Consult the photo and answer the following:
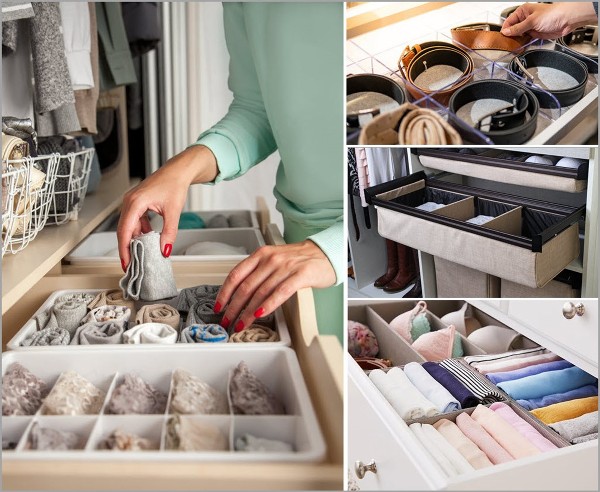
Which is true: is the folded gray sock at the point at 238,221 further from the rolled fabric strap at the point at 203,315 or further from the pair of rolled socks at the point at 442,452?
the pair of rolled socks at the point at 442,452

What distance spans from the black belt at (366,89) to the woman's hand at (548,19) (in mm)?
158

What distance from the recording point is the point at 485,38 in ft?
2.52

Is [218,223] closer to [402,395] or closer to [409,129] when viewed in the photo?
[402,395]

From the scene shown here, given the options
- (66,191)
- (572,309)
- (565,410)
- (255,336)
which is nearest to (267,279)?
(255,336)

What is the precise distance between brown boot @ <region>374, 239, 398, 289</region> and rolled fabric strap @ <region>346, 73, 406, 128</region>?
15 cm

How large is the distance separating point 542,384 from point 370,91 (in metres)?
0.59

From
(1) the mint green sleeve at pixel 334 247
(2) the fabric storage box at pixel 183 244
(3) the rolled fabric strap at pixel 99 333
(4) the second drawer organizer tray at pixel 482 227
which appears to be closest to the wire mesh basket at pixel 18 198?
(2) the fabric storage box at pixel 183 244

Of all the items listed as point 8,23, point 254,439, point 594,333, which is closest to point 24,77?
point 8,23

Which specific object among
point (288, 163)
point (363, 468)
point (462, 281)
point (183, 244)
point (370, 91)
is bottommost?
point (363, 468)

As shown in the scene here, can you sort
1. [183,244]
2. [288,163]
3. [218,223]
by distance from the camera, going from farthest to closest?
[218,223], [183,244], [288,163]

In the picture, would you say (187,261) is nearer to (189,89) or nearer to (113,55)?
(113,55)

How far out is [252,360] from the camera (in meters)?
0.80

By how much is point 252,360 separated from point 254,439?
18cm

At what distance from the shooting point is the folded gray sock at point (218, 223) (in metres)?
1.69
